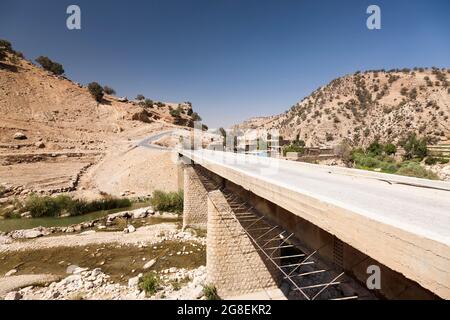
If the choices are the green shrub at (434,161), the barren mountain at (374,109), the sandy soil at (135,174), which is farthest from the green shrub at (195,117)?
the green shrub at (434,161)

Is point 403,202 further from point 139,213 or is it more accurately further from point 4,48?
point 4,48

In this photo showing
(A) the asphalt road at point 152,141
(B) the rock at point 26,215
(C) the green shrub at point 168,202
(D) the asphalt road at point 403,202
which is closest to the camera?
(D) the asphalt road at point 403,202

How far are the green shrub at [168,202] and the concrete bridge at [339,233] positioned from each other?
10922 millimetres

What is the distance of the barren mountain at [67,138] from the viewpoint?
84.9 ft

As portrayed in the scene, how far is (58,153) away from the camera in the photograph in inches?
1186

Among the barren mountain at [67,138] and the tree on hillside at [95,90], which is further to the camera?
the tree on hillside at [95,90]

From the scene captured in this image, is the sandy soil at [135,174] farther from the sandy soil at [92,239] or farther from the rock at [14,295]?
the rock at [14,295]

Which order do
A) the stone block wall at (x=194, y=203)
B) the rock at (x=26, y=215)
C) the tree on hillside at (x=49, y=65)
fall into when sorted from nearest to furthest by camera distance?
the stone block wall at (x=194, y=203)
the rock at (x=26, y=215)
the tree on hillside at (x=49, y=65)

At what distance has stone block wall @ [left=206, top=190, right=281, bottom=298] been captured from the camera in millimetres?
9148

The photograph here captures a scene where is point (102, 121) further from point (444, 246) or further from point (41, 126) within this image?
point (444, 246)

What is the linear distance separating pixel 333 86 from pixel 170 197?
63569 millimetres

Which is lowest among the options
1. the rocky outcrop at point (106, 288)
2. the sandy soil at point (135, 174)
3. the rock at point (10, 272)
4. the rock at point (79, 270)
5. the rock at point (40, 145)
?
the rocky outcrop at point (106, 288)

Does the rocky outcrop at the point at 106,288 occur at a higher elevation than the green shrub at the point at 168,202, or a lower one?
lower
